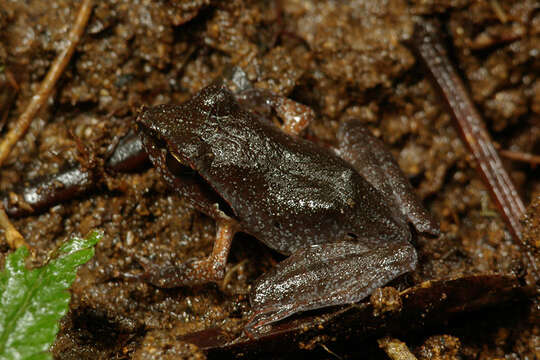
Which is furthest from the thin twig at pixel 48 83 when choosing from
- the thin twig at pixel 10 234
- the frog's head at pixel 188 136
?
the frog's head at pixel 188 136

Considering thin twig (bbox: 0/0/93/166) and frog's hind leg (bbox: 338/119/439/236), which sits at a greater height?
thin twig (bbox: 0/0/93/166)

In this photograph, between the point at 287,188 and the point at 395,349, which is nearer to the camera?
the point at 395,349

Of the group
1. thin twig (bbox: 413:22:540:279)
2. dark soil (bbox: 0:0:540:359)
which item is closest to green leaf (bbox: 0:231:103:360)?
dark soil (bbox: 0:0:540:359)

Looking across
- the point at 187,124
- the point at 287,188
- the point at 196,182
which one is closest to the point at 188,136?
the point at 187,124

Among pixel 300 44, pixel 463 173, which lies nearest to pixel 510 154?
pixel 463 173

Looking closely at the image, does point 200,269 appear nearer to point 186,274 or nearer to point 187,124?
point 186,274

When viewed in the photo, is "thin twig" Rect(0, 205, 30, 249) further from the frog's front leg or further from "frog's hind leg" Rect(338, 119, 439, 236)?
"frog's hind leg" Rect(338, 119, 439, 236)
